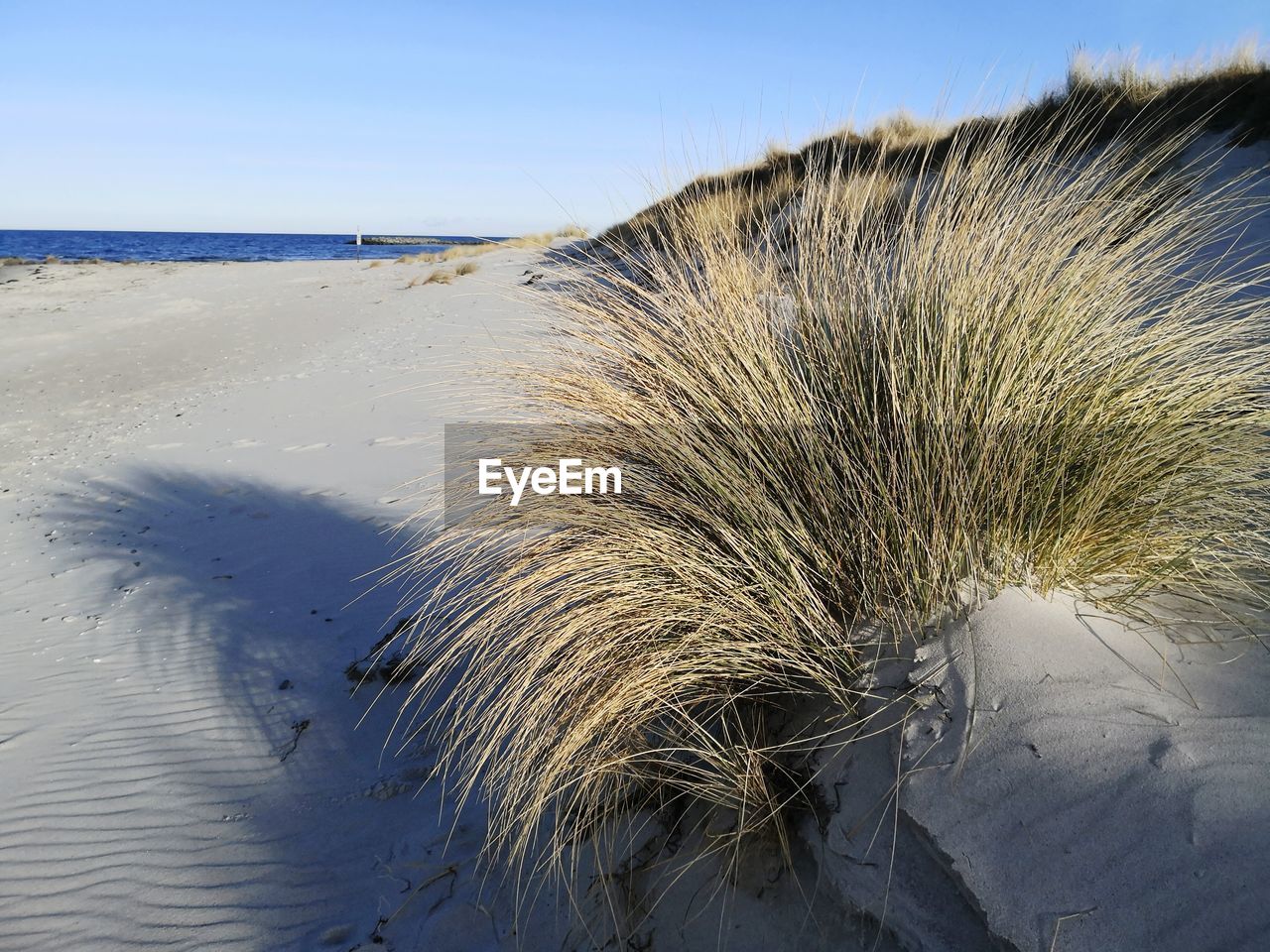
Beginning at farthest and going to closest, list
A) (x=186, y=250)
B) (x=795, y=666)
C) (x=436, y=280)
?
(x=186, y=250) → (x=436, y=280) → (x=795, y=666)

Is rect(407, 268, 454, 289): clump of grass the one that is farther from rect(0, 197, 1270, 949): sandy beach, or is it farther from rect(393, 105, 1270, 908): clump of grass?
rect(393, 105, 1270, 908): clump of grass

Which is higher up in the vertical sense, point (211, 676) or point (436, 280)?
point (436, 280)

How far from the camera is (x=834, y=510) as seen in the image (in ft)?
7.30

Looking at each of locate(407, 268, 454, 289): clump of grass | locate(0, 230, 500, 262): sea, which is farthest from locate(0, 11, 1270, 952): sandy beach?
locate(0, 230, 500, 262): sea

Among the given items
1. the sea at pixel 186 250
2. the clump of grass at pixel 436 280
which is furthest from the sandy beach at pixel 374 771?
the sea at pixel 186 250

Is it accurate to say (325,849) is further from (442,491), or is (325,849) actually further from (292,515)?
(292,515)

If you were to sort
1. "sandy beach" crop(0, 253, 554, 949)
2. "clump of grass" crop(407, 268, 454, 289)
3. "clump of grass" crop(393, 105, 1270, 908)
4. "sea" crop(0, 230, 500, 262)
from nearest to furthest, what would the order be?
1. "clump of grass" crop(393, 105, 1270, 908)
2. "sandy beach" crop(0, 253, 554, 949)
3. "clump of grass" crop(407, 268, 454, 289)
4. "sea" crop(0, 230, 500, 262)

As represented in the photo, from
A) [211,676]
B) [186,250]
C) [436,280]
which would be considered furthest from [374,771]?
[186,250]

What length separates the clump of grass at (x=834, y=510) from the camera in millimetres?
2076

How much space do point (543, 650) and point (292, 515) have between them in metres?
4.32

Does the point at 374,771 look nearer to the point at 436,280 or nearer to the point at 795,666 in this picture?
the point at 795,666

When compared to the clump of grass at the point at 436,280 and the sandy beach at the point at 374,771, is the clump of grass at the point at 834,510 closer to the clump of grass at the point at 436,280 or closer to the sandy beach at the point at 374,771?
the sandy beach at the point at 374,771

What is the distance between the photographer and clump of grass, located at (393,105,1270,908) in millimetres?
2076

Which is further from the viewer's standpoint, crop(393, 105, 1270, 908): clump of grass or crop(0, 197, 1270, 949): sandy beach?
crop(393, 105, 1270, 908): clump of grass
